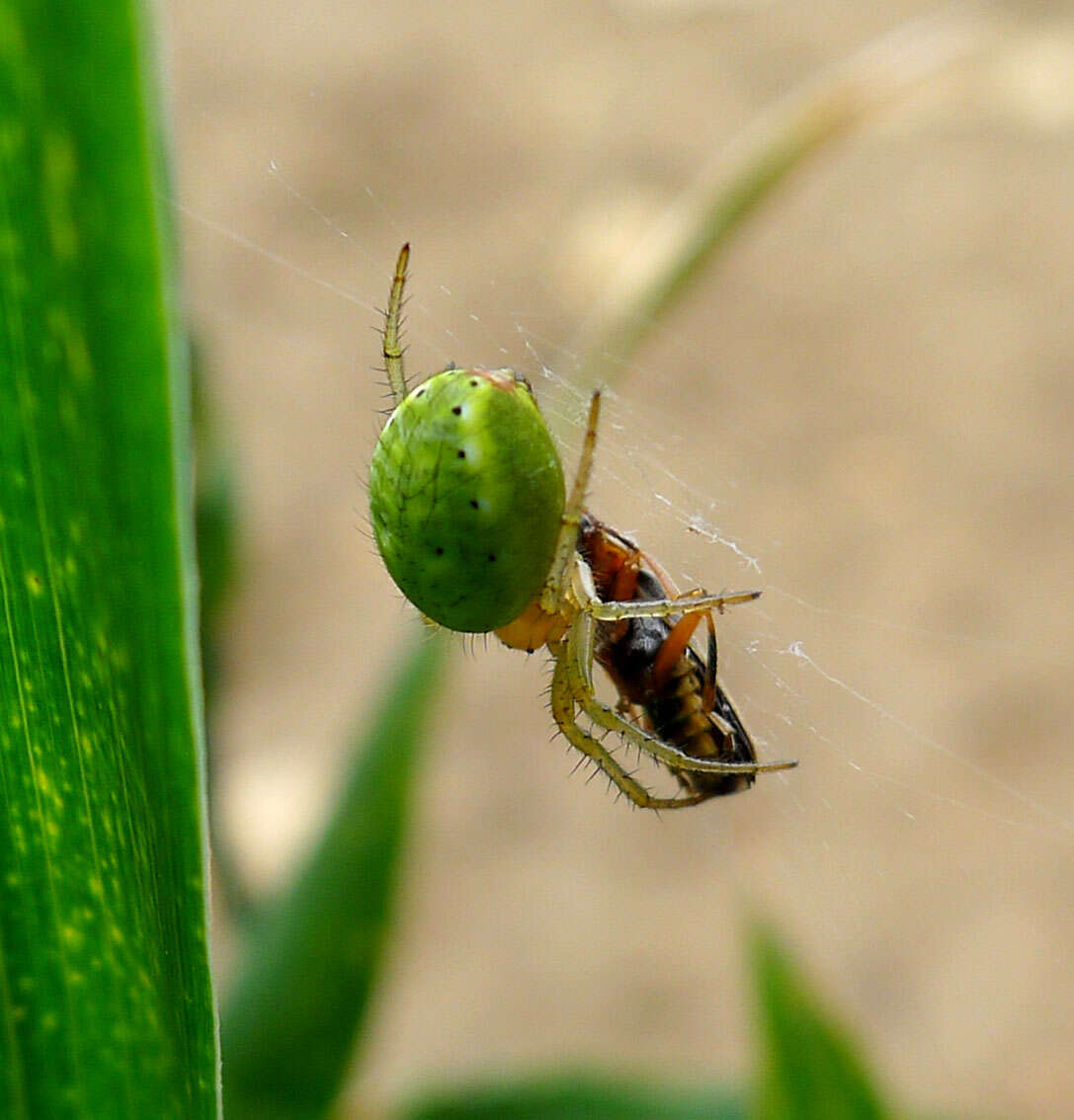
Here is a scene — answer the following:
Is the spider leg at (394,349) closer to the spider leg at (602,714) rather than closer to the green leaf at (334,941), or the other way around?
the spider leg at (602,714)

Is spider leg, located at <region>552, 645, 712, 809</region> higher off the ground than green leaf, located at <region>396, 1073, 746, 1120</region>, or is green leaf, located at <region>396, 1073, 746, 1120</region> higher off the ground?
spider leg, located at <region>552, 645, 712, 809</region>

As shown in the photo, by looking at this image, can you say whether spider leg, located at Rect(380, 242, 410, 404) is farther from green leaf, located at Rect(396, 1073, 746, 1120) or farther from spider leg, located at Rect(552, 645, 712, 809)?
green leaf, located at Rect(396, 1073, 746, 1120)

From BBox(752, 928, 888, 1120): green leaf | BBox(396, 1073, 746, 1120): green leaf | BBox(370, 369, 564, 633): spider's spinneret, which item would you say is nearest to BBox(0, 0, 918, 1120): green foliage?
BBox(370, 369, 564, 633): spider's spinneret

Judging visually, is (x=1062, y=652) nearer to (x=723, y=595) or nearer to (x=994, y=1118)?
(x=994, y=1118)

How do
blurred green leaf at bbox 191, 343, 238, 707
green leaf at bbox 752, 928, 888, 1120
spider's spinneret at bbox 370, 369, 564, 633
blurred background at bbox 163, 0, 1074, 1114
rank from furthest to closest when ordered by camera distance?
blurred background at bbox 163, 0, 1074, 1114 → blurred green leaf at bbox 191, 343, 238, 707 → green leaf at bbox 752, 928, 888, 1120 → spider's spinneret at bbox 370, 369, 564, 633

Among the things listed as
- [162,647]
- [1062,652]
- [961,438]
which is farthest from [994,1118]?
[162,647]

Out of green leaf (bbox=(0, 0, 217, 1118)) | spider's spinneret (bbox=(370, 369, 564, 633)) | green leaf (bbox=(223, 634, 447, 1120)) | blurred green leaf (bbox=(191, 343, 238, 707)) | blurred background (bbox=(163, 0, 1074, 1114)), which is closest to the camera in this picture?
green leaf (bbox=(0, 0, 217, 1118))

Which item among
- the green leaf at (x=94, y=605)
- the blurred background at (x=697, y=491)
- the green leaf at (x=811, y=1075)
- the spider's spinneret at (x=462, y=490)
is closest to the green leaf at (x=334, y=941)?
the blurred background at (x=697, y=491)
